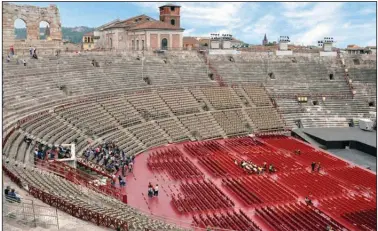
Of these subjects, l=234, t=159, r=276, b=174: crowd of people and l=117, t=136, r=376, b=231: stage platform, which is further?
l=234, t=159, r=276, b=174: crowd of people

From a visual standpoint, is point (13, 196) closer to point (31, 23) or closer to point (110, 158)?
point (110, 158)

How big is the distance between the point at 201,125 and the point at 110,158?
13.2 meters

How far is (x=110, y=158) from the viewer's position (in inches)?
1187

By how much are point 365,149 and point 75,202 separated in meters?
28.0

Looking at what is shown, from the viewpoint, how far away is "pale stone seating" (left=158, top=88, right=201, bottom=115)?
42575 mm

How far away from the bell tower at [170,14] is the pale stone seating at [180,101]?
36.9m

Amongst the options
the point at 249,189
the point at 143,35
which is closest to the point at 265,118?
the point at 249,189

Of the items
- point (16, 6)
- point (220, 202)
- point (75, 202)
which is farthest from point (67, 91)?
point (75, 202)

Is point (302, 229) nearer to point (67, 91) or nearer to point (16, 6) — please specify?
point (67, 91)

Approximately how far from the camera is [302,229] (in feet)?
69.1

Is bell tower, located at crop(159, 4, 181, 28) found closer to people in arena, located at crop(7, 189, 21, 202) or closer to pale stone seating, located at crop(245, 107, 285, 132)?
pale stone seating, located at crop(245, 107, 285, 132)

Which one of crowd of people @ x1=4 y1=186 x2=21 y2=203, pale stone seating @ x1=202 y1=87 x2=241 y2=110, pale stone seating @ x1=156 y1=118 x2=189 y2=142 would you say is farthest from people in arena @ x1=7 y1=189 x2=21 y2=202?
pale stone seating @ x1=202 y1=87 x2=241 y2=110

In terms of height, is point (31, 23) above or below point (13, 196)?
above

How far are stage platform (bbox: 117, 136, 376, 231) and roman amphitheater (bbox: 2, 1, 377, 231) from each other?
113 millimetres
